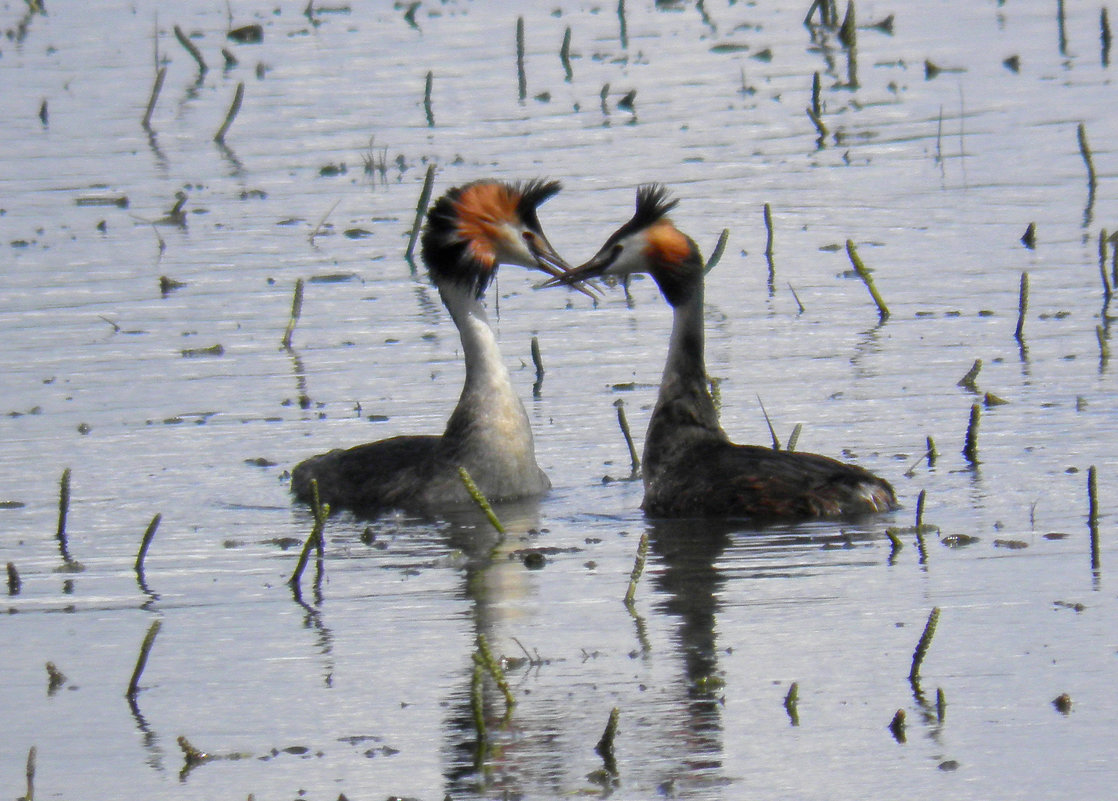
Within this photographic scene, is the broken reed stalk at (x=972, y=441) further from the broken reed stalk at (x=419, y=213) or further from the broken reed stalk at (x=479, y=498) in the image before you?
the broken reed stalk at (x=419, y=213)

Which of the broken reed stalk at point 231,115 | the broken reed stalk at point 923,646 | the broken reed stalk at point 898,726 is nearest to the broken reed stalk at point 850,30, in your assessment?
the broken reed stalk at point 231,115

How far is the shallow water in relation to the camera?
7.55 meters

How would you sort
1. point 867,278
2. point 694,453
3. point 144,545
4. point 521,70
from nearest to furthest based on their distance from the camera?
point 144,545, point 694,453, point 867,278, point 521,70

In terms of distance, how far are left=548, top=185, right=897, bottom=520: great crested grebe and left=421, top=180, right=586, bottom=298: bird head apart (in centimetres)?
51

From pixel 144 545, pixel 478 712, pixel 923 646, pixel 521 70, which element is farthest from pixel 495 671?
pixel 521 70

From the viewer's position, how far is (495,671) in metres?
7.43

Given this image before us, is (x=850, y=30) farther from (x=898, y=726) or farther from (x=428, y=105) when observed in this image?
(x=898, y=726)

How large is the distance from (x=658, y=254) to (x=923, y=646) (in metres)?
4.48

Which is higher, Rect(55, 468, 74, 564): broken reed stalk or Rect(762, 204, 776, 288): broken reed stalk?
Rect(762, 204, 776, 288): broken reed stalk

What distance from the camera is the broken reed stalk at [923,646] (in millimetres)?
7527

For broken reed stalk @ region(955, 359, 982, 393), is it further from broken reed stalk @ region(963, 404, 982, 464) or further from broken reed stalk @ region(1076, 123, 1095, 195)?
broken reed stalk @ region(1076, 123, 1095, 195)

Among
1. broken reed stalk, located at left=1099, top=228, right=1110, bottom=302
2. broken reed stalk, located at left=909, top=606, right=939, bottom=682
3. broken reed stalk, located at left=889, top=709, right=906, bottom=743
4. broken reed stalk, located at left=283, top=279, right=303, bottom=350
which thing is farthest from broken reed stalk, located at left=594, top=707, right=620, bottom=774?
broken reed stalk, located at left=1099, top=228, right=1110, bottom=302

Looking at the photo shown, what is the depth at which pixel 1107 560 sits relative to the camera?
369 inches

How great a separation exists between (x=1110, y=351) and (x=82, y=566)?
20.8 feet
